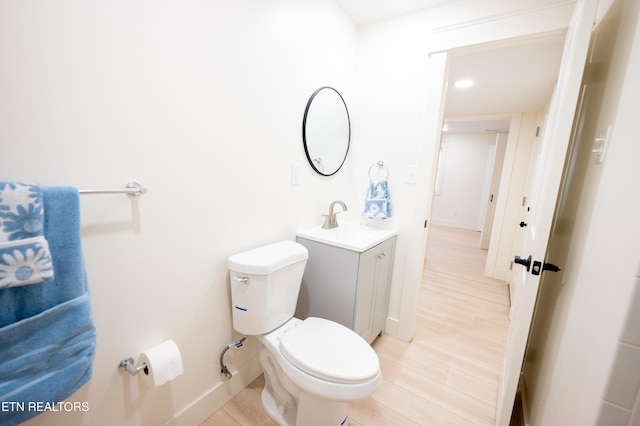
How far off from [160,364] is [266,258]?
1.80 feet

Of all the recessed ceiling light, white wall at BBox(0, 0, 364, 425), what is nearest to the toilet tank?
white wall at BBox(0, 0, 364, 425)

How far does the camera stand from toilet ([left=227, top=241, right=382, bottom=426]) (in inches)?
39.9

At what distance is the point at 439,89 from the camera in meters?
1.63

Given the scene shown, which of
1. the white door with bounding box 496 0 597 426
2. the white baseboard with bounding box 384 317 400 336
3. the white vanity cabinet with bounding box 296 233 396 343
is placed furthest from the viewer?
the white baseboard with bounding box 384 317 400 336

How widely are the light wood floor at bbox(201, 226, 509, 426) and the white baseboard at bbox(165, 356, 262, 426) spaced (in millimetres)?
33

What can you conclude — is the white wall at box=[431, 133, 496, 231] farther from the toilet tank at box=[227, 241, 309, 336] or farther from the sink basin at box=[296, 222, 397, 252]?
the toilet tank at box=[227, 241, 309, 336]

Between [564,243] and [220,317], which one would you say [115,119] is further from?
[564,243]

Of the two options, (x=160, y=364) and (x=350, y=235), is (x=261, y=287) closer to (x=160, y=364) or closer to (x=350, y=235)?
(x=160, y=364)

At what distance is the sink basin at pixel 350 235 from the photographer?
1.49m

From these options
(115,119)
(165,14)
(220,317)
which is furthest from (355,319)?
(165,14)

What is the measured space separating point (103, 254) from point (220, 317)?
619 millimetres

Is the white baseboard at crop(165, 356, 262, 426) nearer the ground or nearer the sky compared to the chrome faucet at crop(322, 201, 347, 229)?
nearer the ground

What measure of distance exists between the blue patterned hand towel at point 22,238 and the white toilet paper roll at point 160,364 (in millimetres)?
469

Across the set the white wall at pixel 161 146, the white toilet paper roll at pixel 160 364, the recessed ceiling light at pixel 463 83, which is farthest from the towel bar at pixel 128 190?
the recessed ceiling light at pixel 463 83
